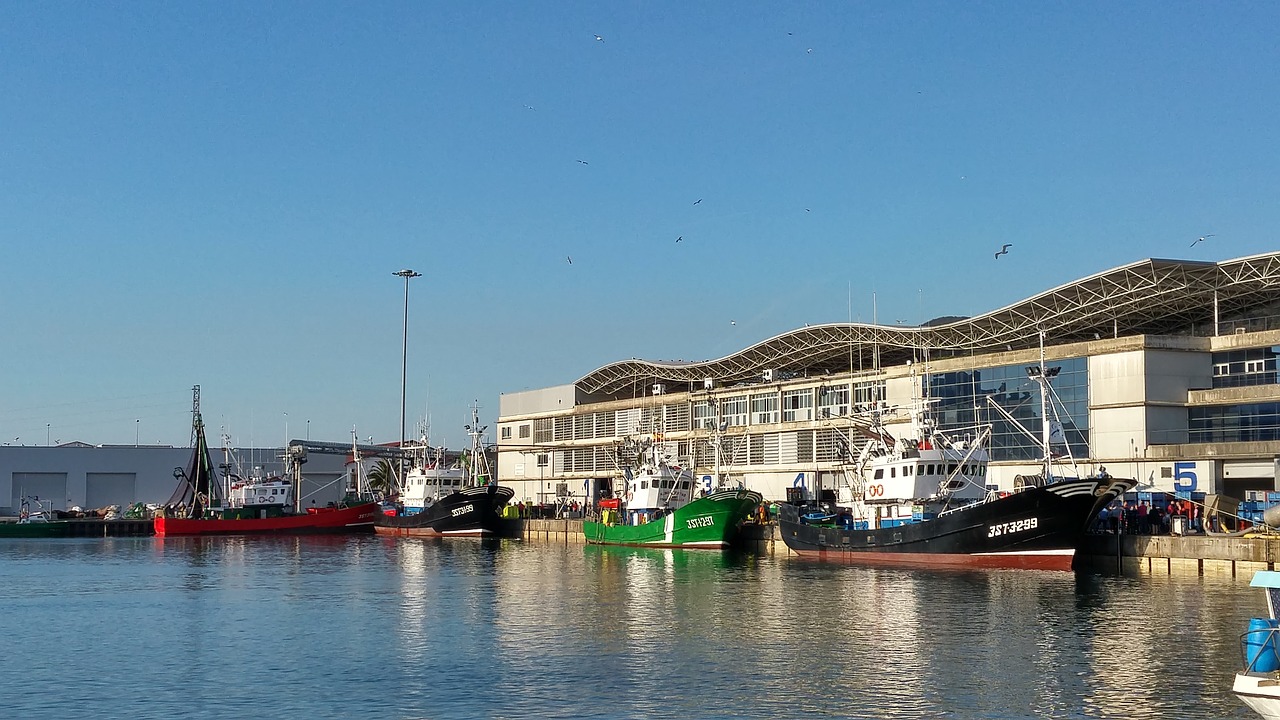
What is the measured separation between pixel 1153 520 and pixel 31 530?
93.7m

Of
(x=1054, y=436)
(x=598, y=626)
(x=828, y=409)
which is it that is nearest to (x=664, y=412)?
(x=828, y=409)

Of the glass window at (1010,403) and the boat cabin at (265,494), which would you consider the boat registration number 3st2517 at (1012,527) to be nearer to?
the glass window at (1010,403)

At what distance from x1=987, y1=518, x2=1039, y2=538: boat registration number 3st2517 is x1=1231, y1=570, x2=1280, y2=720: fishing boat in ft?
105

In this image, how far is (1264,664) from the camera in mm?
23859

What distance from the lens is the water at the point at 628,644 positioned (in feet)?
93.9

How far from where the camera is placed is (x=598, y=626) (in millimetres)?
41094

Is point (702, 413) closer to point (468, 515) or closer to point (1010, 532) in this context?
point (468, 515)

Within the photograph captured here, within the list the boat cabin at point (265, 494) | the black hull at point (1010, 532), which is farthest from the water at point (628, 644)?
the boat cabin at point (265, 494)

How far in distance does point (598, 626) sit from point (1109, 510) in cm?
3284

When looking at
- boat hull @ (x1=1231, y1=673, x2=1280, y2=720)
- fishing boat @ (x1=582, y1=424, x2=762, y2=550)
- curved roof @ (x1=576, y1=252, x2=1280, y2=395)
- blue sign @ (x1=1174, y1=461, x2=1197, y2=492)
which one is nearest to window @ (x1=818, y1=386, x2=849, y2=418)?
curved roof @ (x1=576, y1=252, x2=1280, y2=395)

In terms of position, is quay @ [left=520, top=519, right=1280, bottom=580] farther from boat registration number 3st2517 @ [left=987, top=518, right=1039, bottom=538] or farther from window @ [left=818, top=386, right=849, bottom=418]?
window @ [left=818, top=386, right=849, bottom=418]

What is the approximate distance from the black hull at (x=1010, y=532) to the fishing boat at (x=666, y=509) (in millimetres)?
12953

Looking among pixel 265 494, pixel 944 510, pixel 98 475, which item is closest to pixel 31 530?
pixel 265 494

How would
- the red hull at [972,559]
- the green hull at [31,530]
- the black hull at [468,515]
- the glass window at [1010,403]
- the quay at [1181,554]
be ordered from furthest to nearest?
1. the green hull at [31,530]
2. the black hull at [468,515]
3. the glass window at [1010,403]
4. the red hull at [972,559]
5. the quay at [1181,554]
